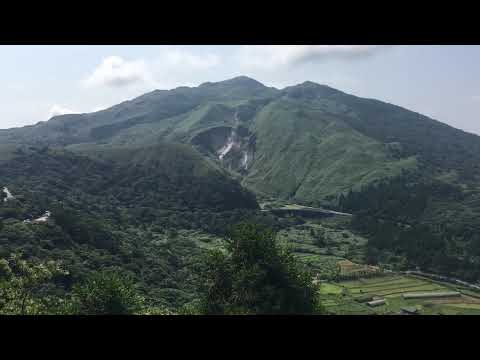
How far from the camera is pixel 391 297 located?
8731 cm

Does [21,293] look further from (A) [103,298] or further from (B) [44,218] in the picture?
(B) [44,218]

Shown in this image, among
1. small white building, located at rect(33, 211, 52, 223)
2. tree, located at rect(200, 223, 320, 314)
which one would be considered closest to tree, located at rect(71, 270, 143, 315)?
tree, located at rect(200, 223, 320, 314)

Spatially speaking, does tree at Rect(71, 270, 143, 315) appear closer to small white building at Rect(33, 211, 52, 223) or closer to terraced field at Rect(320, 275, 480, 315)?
terraced field at Rect(320, 275, 480, 315)

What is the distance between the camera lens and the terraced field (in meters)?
79.5

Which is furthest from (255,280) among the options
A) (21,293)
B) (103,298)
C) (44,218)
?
(44,218)

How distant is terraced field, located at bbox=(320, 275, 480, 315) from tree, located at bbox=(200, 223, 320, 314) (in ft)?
103

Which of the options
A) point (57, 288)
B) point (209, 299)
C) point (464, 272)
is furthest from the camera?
point (464, 272)

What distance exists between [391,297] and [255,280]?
55558 mm
